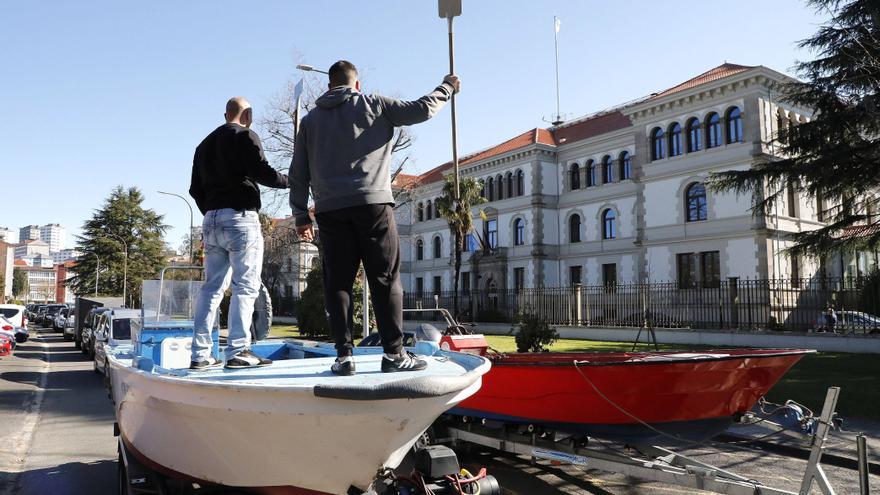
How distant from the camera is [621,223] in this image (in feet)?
126

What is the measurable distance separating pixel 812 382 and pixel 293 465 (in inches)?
441

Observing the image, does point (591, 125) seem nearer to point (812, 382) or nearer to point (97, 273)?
point (812, 382)

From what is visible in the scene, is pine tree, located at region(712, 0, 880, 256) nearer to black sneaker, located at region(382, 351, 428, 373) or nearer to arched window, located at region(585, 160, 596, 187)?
black sneaker, located at region(382, 351, 428, 373)

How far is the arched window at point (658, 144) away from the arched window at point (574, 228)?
27.6 feet

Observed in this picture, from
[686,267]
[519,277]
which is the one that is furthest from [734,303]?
[519,277]

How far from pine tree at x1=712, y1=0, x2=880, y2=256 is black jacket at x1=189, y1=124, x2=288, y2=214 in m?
15.9

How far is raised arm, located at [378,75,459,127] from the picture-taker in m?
3.42

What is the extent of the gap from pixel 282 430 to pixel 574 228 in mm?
41182

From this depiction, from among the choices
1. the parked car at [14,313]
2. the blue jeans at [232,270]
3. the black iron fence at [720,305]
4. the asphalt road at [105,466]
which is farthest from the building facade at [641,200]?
the blue jeans at [232,270]

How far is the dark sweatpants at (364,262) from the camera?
3314 millimetres

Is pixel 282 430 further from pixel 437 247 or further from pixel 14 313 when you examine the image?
pixel 437 247

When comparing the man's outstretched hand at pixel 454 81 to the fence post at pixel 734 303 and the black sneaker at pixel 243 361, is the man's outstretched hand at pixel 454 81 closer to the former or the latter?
the black sneaker at pixel 243 361

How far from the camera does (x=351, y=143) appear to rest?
3332mm

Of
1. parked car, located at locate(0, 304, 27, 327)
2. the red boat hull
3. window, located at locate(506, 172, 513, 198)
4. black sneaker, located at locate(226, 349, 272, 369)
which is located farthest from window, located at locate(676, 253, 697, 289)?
black sneaker, located at locate(226, 349, 272, 369)
